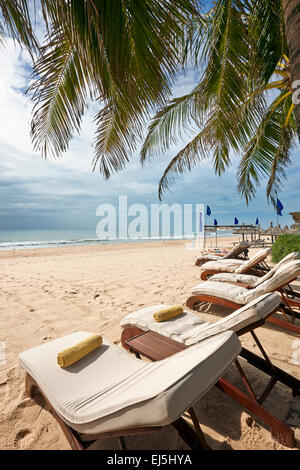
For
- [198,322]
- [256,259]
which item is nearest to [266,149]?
[256,259]

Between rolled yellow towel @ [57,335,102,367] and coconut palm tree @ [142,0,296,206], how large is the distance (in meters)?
3.69

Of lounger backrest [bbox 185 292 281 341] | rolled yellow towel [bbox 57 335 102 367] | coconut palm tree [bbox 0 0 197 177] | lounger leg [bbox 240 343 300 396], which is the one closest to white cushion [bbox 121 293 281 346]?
lounger backrest [bbox 185 292 281 341]

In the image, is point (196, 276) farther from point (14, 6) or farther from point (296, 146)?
point (14, 6)

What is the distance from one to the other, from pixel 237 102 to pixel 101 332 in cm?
406

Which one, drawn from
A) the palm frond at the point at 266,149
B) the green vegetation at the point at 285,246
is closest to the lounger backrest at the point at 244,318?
the palm frond at the point at 266,149

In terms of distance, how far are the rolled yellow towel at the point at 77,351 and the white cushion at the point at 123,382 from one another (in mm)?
44

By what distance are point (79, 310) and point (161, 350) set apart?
8.03ft

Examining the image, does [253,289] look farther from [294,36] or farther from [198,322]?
[294,36]

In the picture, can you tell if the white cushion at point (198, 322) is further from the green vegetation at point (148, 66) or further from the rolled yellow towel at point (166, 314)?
the green vegetation at point (148, 66)

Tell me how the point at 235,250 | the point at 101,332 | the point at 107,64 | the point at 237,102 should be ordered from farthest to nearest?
the point at 235,250 < the point at 237,102 < the point at 101,332 < the point at 107,64

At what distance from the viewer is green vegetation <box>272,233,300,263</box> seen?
6.82 m

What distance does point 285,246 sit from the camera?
7172mm

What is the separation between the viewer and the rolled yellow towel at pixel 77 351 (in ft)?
5.40

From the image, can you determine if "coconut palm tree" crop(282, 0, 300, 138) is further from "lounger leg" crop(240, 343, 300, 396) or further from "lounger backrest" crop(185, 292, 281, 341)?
"lounger leg" crop(240, 343, 300, 396)
